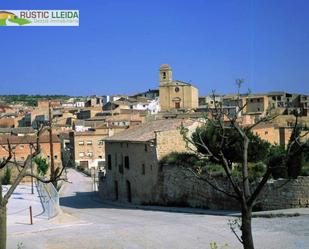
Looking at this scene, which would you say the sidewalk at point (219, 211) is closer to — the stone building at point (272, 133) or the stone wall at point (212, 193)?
the stone wall at point (212, 193)

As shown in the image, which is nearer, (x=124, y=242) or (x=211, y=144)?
(x=124, y=242)

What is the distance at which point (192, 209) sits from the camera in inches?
1234

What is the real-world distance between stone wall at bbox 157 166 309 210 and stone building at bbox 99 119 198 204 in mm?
1480

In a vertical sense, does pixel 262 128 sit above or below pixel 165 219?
above

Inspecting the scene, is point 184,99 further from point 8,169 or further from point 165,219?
point 165,219

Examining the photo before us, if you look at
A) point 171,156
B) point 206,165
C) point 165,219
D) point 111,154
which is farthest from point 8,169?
point 165,219

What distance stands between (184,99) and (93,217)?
78.4m

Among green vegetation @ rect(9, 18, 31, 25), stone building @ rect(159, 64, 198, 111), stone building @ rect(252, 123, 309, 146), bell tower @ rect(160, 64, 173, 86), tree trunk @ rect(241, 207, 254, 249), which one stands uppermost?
bell tower @ rect(160, 64, 173, 86)

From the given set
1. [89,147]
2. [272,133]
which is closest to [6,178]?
[272,133]

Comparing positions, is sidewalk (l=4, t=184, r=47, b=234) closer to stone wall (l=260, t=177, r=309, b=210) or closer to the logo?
stone wall (l=260, t=177, r=309, b=210)

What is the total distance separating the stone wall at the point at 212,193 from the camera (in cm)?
2608

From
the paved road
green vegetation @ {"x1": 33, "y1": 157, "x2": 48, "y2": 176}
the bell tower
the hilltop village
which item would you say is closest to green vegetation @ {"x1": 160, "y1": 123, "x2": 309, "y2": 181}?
the hilltop village

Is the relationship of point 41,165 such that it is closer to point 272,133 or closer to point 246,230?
point 272,133

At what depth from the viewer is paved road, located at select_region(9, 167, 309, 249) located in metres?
19.5
